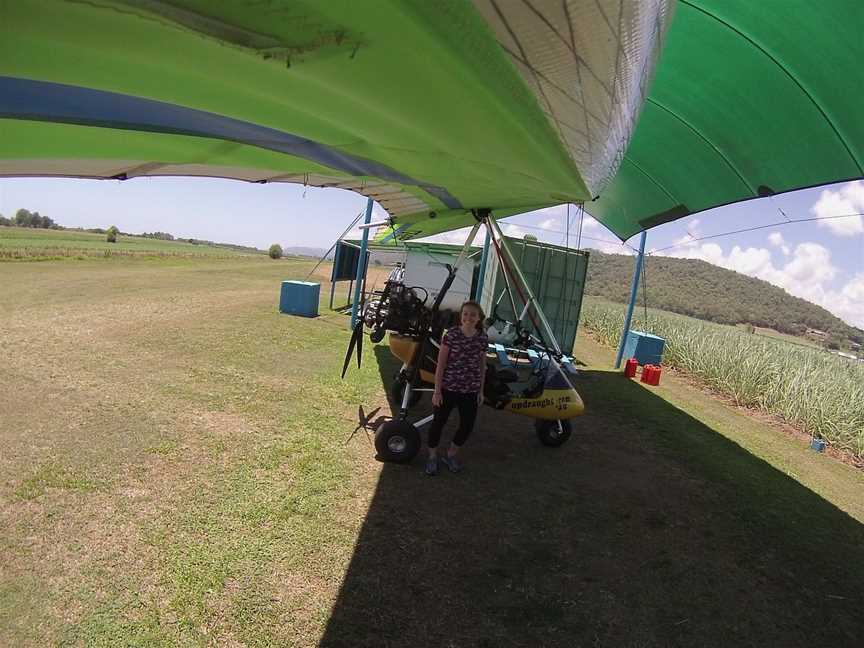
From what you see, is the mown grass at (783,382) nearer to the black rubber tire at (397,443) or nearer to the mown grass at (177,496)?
the black rubber tire at (397,443)

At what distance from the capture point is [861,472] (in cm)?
642

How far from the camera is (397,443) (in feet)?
14.8

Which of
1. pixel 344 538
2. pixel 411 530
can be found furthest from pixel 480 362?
pixel 344 538

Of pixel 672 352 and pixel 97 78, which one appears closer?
pixel 97 78

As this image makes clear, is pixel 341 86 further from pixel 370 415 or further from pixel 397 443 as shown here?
pixel 370 415

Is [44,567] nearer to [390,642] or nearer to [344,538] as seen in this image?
[344,538]

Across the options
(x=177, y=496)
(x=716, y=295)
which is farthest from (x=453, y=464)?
(x=716, y=295)

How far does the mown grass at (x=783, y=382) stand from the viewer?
24.5 ft

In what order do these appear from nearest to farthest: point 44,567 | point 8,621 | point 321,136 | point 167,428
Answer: point 321,136 < point 8,621 < point 44,567 < point 167,428

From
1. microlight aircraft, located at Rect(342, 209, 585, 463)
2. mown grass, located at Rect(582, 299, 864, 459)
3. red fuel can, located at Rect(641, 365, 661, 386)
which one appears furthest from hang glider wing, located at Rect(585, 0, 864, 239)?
red fuel can, located at Rect(641, 365, 661, 386)

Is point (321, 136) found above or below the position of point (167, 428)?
above

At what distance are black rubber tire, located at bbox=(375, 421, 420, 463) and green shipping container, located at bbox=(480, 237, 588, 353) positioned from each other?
7.36 metres

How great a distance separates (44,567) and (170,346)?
18.2 ft

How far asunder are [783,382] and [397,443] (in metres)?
8.76
